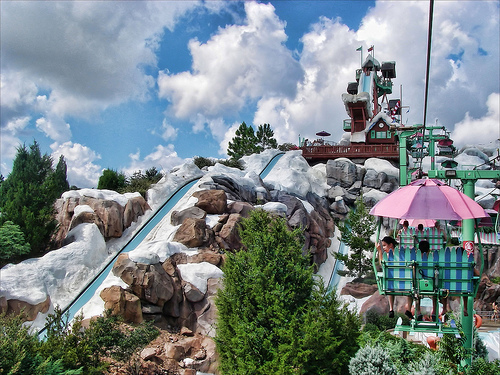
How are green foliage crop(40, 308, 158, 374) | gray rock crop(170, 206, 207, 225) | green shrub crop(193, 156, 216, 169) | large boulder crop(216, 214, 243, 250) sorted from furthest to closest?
green shrub crop(193, 156, 216, 169)
gray rock crop(170, 206, 207, 225)
large boulder crop(216, 214, 243, 250)
green foliage crop(40, 308, 158, 374)

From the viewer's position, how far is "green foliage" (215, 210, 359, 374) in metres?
8.65

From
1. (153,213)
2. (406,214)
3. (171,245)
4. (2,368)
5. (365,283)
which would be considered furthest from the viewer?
(365,283)

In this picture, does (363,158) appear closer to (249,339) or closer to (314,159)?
(314,159)

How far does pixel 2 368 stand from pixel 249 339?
4681 mm

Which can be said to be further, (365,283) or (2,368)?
(365,283)

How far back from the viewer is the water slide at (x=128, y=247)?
14.0m

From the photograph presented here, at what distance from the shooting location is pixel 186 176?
83.1ft

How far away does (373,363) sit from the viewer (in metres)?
7.43

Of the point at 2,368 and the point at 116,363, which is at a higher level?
the point at 2,368

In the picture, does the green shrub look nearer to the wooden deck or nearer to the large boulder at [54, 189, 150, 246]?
the wooden deck

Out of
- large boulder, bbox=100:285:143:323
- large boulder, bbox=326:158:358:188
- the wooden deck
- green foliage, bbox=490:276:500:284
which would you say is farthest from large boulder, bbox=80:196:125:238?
the wooden deck

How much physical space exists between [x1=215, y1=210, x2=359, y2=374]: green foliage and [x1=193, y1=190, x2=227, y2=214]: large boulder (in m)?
8.33

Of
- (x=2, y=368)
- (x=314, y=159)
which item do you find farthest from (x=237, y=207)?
(x=314, y=159)

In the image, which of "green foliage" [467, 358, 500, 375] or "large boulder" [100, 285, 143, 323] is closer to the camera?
"green foliage" [467, 358, 500, 375]
